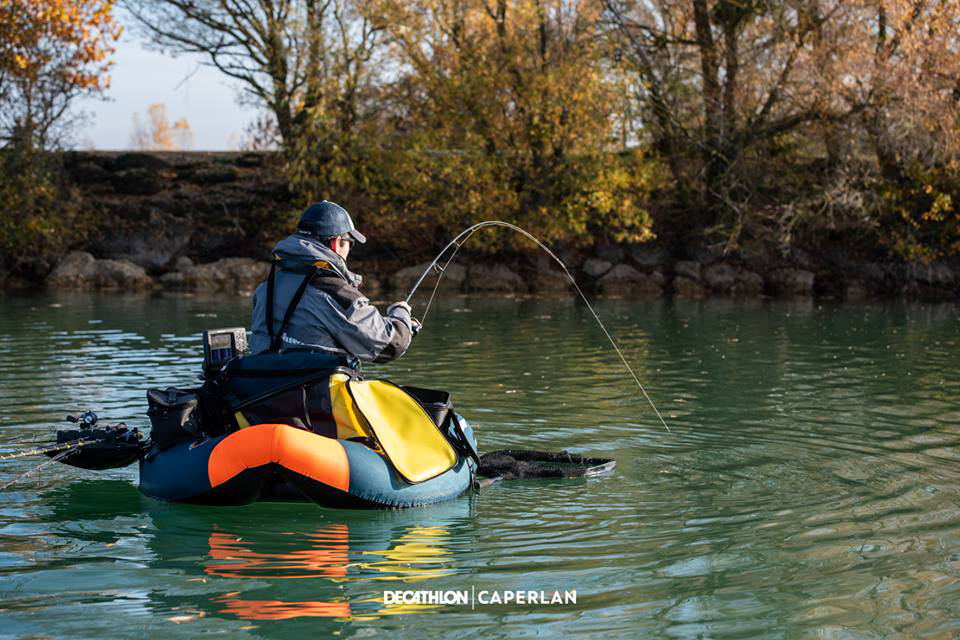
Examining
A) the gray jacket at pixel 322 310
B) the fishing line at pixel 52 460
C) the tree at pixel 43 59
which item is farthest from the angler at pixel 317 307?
Answer: the tree at pixel 43 59

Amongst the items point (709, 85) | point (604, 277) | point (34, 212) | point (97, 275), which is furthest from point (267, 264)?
point (709, 85)

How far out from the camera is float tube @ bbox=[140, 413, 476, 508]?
618cm

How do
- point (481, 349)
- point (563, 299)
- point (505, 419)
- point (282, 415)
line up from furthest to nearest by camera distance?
point (563, 299) → point (481, 349) → point (505, 419) → point (282, 415)

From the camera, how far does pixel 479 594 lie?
16.9 ft

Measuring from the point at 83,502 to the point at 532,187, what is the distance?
24372mm

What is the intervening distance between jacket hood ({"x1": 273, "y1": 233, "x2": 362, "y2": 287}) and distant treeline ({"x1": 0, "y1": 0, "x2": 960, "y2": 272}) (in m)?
22.7

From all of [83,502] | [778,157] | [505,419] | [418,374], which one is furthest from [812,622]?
[778,157]

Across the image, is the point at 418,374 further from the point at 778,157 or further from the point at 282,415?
the point at 778,157

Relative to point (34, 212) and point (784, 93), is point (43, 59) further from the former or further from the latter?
point (784, 93)

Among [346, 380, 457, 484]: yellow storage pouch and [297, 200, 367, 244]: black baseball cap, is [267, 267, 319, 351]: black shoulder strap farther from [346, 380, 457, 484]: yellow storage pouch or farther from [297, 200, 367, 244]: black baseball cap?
[346, 380, 457, 484]: yellow storage pouch

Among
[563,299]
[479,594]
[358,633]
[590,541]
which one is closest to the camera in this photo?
[358,633]

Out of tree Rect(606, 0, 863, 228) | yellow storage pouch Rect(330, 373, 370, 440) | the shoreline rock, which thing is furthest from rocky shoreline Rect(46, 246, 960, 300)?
yellow storage pouch Rect(330, 373, 370, 440)

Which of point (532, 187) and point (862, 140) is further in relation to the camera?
point (532, 187)

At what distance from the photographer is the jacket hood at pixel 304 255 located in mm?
6691
